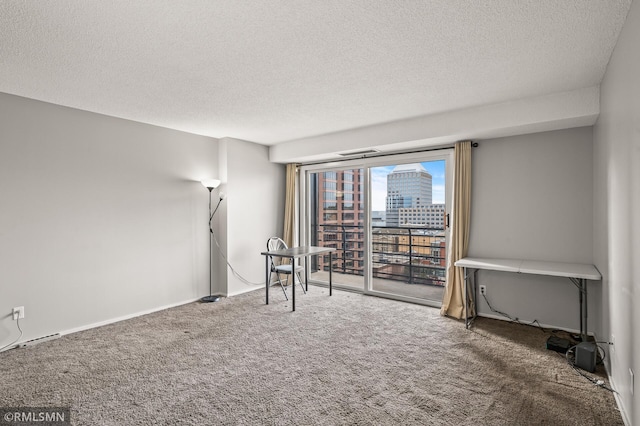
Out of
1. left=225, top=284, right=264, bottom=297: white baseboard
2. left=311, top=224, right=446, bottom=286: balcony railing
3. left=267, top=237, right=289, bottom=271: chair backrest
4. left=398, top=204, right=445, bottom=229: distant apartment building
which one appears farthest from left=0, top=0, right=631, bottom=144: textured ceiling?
left=225, top=284, right=264, bottom=297: white baseboard

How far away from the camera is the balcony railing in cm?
470

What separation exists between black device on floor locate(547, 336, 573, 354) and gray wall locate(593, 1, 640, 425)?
0.38 m

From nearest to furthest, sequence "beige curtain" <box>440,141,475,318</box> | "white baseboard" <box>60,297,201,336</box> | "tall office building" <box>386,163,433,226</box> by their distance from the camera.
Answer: "white baseboard" <box>60,297,201,336</box> → "beige curtain" <box>440,141,475,318</box> → "tall office building" <box>386,163,433,226</box>

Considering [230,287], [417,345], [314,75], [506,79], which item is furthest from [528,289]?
[230,287]

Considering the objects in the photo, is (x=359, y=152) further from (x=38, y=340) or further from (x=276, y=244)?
(x=38, y=340)

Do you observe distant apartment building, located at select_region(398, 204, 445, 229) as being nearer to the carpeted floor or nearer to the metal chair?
the carpeted floor

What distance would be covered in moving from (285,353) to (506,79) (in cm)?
319

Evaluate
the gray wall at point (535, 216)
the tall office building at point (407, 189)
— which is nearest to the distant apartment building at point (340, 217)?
the tall office building at point (407, 189)

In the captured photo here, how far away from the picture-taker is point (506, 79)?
2871mm

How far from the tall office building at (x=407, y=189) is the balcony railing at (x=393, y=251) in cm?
27

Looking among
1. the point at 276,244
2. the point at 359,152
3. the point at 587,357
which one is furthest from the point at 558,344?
the point at 276,244

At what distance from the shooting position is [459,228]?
410cm

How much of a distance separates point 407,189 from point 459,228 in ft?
3.37

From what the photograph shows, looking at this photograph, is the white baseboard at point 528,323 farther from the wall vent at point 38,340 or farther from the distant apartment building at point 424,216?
the wall vent at point 38,340
